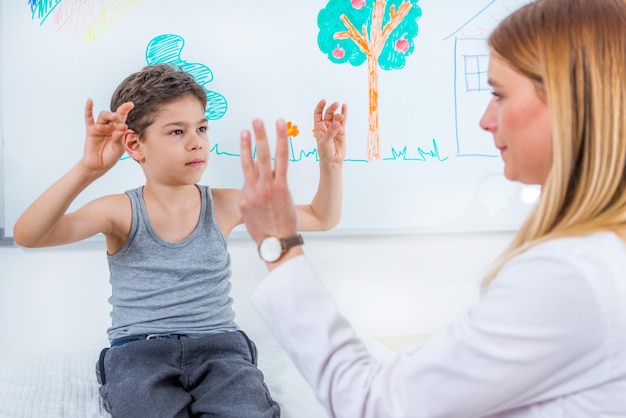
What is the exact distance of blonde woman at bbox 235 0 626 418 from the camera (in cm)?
67

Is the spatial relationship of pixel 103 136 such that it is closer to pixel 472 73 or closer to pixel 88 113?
pixel 88 113

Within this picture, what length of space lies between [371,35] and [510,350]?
1.53 metres

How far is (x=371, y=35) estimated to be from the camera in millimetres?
2049

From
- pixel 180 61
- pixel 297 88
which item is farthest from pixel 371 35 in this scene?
pixel 180 61

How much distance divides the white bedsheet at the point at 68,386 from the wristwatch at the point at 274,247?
0.63m

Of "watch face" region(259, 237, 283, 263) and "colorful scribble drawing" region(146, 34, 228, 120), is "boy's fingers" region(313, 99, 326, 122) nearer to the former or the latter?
"colorful scribble drawing" region(146, 34, 228, 120)

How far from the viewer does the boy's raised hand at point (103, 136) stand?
121 cm

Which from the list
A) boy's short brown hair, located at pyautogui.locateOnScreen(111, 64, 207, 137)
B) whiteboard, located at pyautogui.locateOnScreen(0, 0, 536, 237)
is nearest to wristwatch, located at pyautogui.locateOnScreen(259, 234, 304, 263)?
boy's short brown hair, located at pyautogui.locateOnScreen(111, 64, 207, 137)

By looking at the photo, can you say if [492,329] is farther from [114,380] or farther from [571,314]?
[114,380]

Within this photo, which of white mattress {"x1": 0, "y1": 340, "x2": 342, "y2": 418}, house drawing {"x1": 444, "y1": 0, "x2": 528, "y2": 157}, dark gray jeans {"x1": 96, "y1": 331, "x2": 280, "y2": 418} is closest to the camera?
dark gray jeans {"x1": 96, "y1": 331, "x2": 280, "y2": 418}

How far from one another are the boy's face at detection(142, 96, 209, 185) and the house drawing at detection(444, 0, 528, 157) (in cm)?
101

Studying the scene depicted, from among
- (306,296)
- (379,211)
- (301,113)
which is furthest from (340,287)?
(306,296)

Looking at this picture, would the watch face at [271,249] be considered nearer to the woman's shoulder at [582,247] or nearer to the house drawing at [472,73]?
the woman's shoulder at [582,247]

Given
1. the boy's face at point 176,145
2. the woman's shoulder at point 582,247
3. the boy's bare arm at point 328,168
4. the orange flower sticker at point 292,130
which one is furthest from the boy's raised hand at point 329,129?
the woman's shoulder at point 582,247
